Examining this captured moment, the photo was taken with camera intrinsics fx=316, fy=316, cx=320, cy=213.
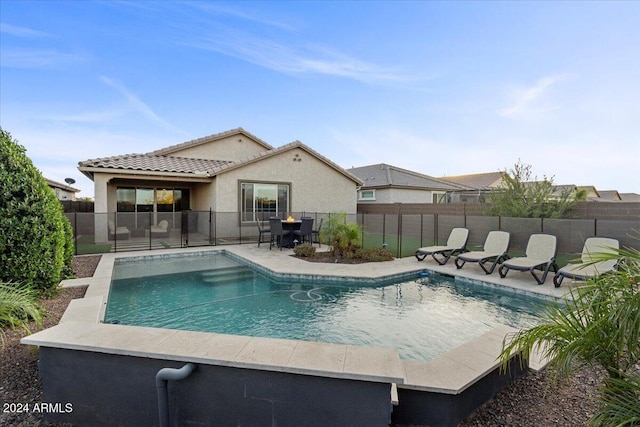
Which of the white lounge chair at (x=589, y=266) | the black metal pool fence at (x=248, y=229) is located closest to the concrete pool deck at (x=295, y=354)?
the white lounge chair at (x=589, y=266)

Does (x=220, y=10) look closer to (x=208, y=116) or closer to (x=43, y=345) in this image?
(x=208, y=116)

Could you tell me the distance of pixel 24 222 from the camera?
181 inches

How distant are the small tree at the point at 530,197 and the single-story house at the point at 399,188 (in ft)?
31.9

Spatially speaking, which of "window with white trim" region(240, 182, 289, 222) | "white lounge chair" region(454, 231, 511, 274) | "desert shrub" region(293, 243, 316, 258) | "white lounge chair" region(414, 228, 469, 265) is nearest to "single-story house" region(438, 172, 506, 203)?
"white lounge chair" region(414, 228, 469, 265)

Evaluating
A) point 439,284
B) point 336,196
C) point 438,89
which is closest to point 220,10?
point 438,89

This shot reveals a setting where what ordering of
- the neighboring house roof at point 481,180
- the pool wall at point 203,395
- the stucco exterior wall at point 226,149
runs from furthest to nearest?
the neighboring house roof at point 481,180, the stucco exterior wall at point 226,149, the pool wall at point 203,395

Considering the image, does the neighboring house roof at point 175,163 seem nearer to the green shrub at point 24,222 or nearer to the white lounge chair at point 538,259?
the green shrub at point 24,222

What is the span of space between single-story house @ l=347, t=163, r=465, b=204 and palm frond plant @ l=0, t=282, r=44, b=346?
20472mm

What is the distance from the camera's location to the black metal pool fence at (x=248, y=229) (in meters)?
9.10

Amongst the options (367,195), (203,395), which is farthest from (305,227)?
(367,195)

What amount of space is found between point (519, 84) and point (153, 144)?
1904cm

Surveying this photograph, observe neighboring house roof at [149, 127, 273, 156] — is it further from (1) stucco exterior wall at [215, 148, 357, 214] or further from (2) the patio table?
(2) the patio table

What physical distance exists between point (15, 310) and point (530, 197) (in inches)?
587

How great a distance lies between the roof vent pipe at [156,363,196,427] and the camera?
2539mm
